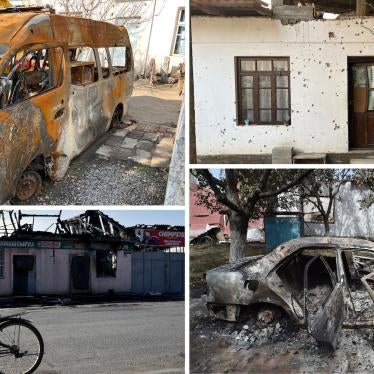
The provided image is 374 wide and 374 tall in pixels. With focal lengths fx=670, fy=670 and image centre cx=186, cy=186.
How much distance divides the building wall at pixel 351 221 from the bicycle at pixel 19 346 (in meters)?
2.64

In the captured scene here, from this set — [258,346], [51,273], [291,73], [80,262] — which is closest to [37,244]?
[51,273]

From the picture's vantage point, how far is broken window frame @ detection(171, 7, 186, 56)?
23.1 ft

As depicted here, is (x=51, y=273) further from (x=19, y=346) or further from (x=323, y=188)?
(x=323, y=188)

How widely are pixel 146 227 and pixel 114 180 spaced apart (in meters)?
0.61

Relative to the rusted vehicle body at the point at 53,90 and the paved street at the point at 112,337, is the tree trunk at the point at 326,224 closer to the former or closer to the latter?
the paved street at the point at 112,337

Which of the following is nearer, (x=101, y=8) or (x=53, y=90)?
(x=53, y=90)

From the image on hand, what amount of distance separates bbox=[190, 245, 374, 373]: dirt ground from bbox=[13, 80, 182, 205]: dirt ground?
34.3 inches

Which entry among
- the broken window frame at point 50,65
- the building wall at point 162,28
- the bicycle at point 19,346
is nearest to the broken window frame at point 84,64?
the broken window frame at point 50,65

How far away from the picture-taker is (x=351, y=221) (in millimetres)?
6180

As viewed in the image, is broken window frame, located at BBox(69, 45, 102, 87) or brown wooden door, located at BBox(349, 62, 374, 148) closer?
broken window frame, located at BBox(69, 45, 102, 87)

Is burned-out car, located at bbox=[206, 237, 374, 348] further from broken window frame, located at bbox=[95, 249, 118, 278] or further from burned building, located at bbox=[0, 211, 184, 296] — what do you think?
broken window frame, located at bbox=[95, 249, 118, 278]

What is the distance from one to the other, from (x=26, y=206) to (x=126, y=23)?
2.39 metres

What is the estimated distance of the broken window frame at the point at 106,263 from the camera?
21.6ft

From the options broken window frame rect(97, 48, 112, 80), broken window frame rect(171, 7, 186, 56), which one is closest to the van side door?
broken window frame rect(97, 48, 112, 80)
